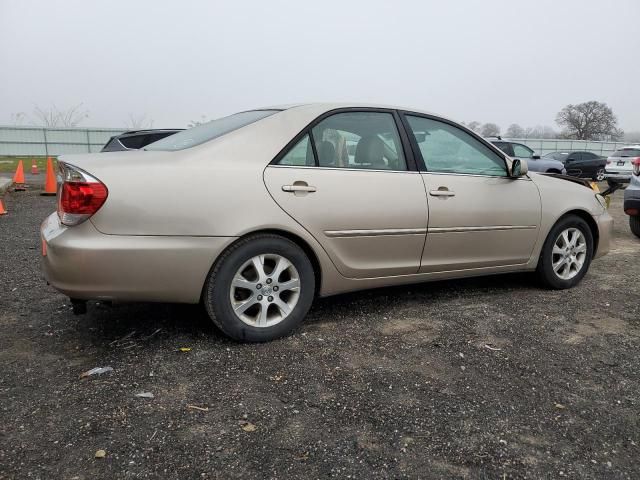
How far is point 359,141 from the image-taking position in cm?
362

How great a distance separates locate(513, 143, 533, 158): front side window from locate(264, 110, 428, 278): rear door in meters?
13.4

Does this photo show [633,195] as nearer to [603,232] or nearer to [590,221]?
[603,232]

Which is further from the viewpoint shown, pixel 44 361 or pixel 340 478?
pixel 44 361

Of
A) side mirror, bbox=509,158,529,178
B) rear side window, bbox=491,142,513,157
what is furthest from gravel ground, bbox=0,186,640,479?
rear side window, bbox=491,142,513,157

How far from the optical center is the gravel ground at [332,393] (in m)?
2.08

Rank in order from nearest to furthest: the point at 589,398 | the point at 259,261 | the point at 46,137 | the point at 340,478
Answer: the point at 340,478, the point at 589,398, the point at 259,261, the point at 46,137

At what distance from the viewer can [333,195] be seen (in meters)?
3.32

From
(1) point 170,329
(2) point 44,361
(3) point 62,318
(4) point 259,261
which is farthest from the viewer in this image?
(3) point 62,318

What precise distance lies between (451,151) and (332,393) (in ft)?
7.19

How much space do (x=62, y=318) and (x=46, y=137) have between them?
3423cm


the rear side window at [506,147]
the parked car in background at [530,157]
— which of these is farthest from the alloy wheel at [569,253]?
the parked car in background at [530,157]

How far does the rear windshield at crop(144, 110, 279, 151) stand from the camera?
3.28m

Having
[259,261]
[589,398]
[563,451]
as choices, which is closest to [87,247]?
[259,261]

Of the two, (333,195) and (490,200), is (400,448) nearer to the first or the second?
(333,195)
